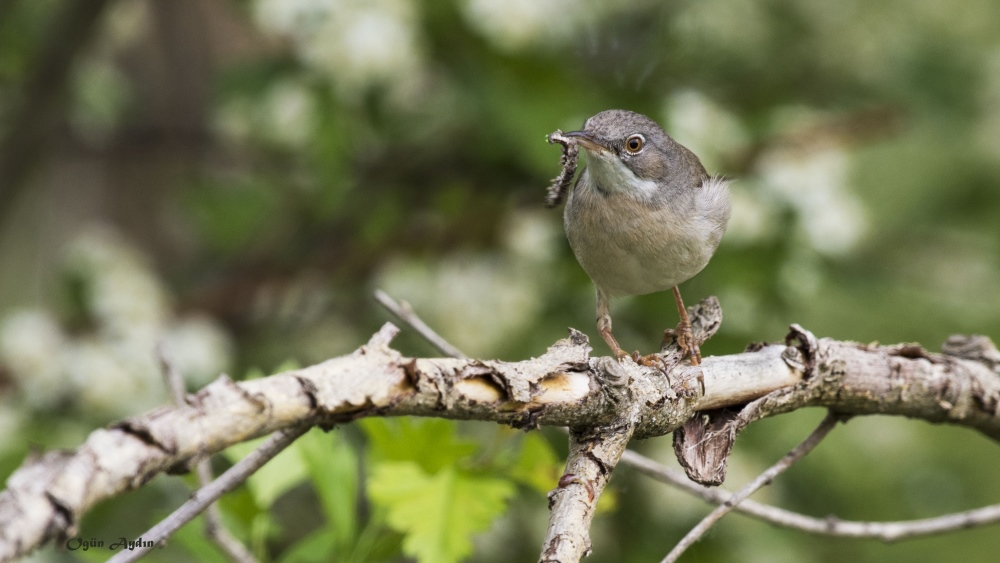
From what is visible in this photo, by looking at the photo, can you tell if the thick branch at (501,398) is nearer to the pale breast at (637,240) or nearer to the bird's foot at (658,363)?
the bird's foot at (658,363)

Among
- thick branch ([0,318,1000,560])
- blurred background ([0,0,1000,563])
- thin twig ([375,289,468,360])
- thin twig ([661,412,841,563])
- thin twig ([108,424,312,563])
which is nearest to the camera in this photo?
thick branch ([0,318,1000,560])

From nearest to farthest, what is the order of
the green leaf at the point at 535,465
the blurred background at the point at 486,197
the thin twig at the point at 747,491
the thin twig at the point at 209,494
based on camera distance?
the thin twig at the point at 209,494
the thin twig at the point at 747,491
the green leaf at the point at 535,465
the blurred background at the point at 486,197

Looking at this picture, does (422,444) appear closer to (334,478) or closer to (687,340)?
(334,478)

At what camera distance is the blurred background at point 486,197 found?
461 cm

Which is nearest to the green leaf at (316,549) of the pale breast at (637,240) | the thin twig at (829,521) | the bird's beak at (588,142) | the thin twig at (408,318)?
the thin twig at (408,318)

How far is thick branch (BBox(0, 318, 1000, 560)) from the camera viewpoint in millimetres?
1403

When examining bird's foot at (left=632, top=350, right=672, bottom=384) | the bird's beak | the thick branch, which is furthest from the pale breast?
the thick branch

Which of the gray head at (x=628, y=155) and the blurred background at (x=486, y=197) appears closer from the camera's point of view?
the gray head at (x=628, y=155)

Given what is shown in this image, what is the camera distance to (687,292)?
5.20m

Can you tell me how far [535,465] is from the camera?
2.93 meters

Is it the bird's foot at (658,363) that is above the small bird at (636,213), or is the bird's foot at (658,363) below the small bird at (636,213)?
below

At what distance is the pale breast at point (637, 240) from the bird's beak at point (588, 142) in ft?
0.52

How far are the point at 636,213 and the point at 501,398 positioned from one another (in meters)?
1.58

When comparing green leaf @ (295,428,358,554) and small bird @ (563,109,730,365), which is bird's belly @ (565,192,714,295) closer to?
small bird @ (563,109,730,365)
